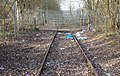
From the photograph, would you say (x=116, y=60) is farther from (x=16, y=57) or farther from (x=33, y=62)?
(x=16, y=57)

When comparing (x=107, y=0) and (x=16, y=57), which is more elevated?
(x=107, y=0)

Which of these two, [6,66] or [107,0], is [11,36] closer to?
[107,0]

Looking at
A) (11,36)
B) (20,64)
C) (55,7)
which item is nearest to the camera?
(20,64)

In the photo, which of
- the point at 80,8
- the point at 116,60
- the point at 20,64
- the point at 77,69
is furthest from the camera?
the point at 80,8

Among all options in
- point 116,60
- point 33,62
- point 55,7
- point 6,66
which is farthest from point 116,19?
point 55,7

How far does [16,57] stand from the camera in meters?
10.5

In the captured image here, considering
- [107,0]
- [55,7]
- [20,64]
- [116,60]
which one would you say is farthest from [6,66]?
[55,7]

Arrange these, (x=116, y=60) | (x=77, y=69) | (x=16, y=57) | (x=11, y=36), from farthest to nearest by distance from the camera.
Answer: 1. (x=11, y=36)
2. (x=16, y=57)
3. (x=116, y=60)
4. (x=77, y=69)

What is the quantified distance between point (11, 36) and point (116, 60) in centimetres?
912

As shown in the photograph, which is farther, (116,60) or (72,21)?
(72,21)

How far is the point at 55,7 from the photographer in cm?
5119

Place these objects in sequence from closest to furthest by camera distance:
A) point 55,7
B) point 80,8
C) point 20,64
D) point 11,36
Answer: point 20,64, point 11,36, point 80,8, point 55,7

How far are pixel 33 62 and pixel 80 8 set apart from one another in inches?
1220

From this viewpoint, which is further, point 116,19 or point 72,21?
point 72,21
